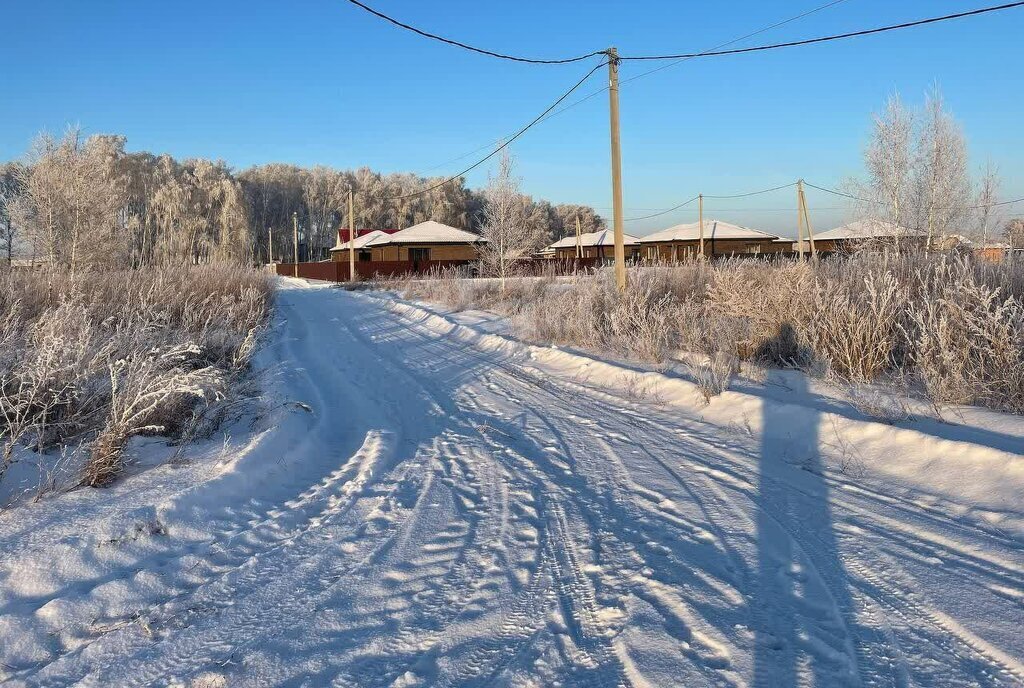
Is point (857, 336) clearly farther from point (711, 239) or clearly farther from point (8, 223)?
point (711, 239)

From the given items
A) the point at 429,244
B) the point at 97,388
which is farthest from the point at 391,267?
the point at 97,388

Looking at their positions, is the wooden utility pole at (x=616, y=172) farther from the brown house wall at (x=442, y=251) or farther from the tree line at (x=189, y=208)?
the brown house wall at (x=442, y=251)

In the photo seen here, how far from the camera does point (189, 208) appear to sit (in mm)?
55625

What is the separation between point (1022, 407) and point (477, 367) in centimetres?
654

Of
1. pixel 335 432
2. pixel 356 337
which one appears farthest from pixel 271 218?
pixel 335 432

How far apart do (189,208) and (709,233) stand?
144 feet

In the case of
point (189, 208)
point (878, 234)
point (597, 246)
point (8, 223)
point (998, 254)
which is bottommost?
point (998, 254)

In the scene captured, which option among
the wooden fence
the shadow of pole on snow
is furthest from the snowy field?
the wooden fence

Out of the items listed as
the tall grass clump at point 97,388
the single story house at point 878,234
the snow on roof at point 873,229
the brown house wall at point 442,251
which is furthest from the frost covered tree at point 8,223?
the brown house wall at point 442,251

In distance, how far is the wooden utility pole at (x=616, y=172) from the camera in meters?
12.8

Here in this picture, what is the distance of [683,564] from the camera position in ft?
10.4

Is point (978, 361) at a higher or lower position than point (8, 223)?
lower

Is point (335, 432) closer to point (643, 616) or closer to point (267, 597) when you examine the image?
point (267, 597)

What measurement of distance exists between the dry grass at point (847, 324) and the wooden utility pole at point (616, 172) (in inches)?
20.0
